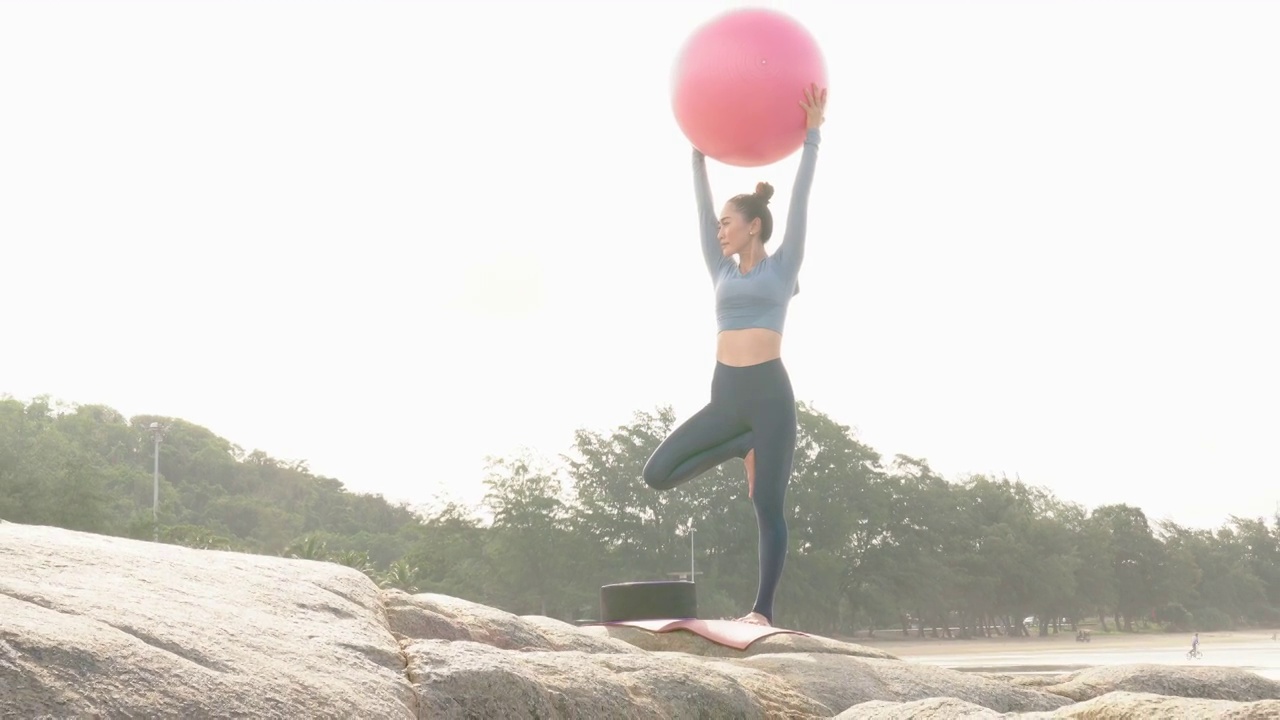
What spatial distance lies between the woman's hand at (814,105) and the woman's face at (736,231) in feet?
2.62

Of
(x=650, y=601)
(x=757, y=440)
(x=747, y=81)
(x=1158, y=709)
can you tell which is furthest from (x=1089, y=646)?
(x=1158, y=709)

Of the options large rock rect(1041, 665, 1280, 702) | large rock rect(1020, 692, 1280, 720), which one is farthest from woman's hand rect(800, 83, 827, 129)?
large rock rect(1020, 692, 1280, 720)

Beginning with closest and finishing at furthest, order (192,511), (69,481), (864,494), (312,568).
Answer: (312,568) → (69,481) → (864,494) → (192,511)

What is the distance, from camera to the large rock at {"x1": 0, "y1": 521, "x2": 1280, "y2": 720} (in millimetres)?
3107

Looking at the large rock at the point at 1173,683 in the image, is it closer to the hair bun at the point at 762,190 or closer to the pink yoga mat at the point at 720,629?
the pink yoga mat at the point at 720,629

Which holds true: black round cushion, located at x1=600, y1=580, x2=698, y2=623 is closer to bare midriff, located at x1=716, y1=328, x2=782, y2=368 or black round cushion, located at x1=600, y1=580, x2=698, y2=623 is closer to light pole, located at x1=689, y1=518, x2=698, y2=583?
bare midriff, located at x1=716, y1=328, x2=782, y2=368

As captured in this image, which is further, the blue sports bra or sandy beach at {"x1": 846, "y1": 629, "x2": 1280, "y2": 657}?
sandy beach at {"x1": 846, "y1": 629, "x2": 1280, "y2": 657}

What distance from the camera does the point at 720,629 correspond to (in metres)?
7.54

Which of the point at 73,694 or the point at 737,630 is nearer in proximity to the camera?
the point at 73,694

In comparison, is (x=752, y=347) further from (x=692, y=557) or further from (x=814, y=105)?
(x=692, y=557)

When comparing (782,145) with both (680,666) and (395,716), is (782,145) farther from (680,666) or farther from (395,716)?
(395,716)

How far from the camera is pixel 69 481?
1826 inches

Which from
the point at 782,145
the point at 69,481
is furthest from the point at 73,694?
the point at 69,481

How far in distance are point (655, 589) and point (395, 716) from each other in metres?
4.51
